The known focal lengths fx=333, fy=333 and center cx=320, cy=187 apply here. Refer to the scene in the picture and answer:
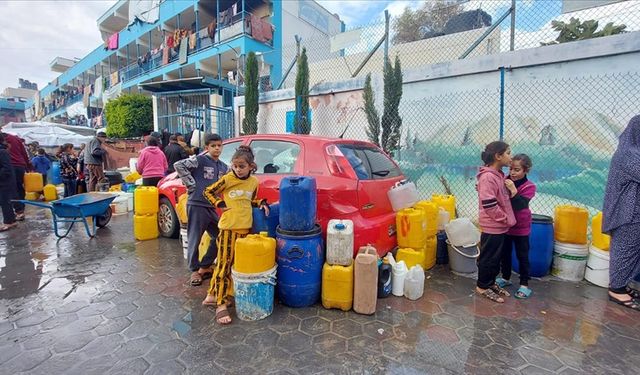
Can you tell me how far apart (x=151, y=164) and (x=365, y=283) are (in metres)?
5.53

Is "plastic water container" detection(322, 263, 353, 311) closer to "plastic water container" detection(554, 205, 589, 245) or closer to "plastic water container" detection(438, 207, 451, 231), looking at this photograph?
"plastic water container" detection(438, 207, 451, 231)

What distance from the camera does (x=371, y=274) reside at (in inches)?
125

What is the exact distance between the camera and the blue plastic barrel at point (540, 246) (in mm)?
4090

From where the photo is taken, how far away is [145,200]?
5.57 metres

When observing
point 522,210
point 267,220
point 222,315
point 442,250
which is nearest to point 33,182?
point 267,220

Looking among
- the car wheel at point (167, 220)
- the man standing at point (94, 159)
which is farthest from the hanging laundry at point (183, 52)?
the car wheel at point (167, 220)

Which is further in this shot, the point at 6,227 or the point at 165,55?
the point at 165,55

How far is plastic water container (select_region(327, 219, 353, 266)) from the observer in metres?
3.26

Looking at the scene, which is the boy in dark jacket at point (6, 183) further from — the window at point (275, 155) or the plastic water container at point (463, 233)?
the plastic water container at point (463, 233)

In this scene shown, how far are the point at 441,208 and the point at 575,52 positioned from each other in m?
3.26

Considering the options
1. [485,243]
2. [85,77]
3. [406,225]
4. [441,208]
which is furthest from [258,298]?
[85,77]

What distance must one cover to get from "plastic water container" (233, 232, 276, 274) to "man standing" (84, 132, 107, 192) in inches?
298

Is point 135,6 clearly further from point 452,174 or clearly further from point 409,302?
point 409,302

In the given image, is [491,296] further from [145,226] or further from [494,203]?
[145,226]
